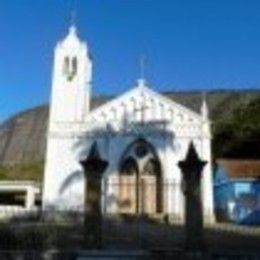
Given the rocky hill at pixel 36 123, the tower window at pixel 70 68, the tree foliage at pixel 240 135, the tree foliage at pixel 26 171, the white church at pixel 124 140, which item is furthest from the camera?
the rocky hill at pixel 36 123

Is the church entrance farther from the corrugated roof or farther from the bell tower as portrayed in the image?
the corrugated roof

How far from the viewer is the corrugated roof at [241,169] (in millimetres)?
39438

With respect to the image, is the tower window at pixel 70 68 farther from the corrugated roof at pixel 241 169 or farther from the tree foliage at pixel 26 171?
the tree foliage at pixel 26 171

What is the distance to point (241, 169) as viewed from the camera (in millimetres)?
40844

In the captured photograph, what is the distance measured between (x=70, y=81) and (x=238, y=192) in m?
10.7

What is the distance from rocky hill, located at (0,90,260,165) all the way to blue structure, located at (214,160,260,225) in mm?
47400

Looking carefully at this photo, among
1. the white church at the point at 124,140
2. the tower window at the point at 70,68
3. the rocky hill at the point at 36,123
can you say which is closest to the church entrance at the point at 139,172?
the white church at the point at 124,140

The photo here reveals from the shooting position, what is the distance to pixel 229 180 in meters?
39.5

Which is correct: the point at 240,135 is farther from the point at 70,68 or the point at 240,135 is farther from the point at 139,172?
the point at 70,68

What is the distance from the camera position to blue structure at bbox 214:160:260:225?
37281 mm

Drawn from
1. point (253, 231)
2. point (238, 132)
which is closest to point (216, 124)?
point (238, 132)

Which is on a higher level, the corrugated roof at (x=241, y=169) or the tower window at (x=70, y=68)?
the tower window at (x=70, y=68)

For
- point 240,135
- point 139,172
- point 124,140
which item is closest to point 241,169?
point 139,172

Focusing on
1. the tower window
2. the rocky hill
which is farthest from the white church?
the rocky hill
